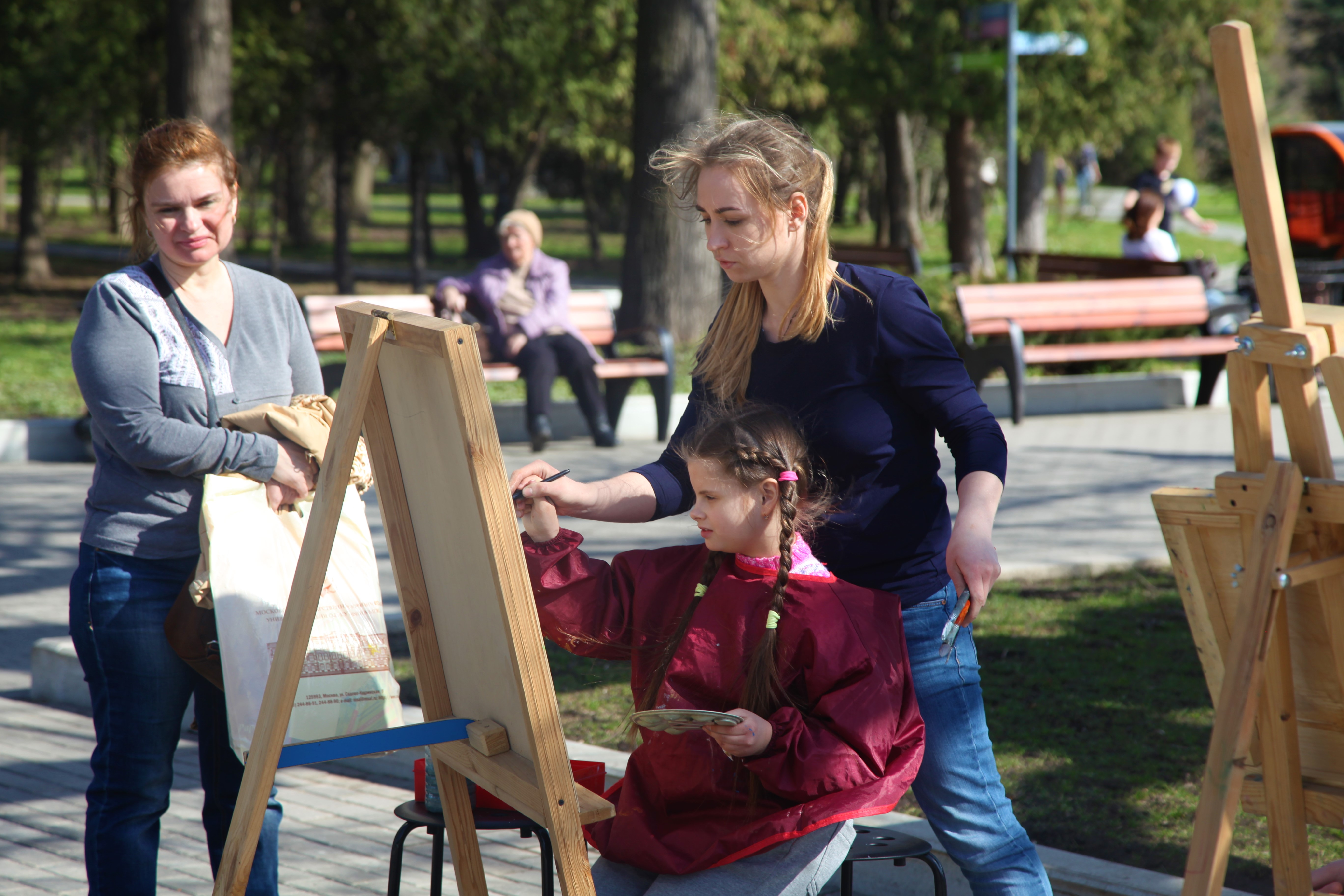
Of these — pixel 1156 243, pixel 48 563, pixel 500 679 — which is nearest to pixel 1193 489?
pixel 500 679

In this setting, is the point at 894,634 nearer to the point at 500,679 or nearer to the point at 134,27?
the point at 500,679

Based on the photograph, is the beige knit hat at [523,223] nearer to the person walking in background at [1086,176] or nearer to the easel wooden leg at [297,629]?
the easel wooden leg at [297,629]

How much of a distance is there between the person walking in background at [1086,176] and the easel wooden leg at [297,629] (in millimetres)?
45687

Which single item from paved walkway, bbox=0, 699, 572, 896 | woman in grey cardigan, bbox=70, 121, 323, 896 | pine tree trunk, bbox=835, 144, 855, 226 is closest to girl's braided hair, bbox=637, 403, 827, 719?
woman in grey cardigan, bbox=70, 121, 323, 896

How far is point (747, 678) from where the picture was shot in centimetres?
244

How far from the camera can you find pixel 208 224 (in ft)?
10.0

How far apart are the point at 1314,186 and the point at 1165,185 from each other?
5.14ft

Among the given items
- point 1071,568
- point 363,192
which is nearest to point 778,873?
point 1071,568

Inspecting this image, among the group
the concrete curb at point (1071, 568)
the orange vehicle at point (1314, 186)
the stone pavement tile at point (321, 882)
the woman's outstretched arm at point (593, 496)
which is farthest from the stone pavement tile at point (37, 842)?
the orange vehicle at point (1314, 186)

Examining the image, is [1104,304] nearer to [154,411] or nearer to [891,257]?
[891,257]

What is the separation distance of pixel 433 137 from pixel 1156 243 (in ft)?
39.3

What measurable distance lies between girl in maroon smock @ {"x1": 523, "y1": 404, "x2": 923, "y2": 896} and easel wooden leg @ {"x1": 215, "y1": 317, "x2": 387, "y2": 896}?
360mm

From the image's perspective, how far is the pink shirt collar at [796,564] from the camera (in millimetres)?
2514

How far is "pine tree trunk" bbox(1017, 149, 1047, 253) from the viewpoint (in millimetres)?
30188
